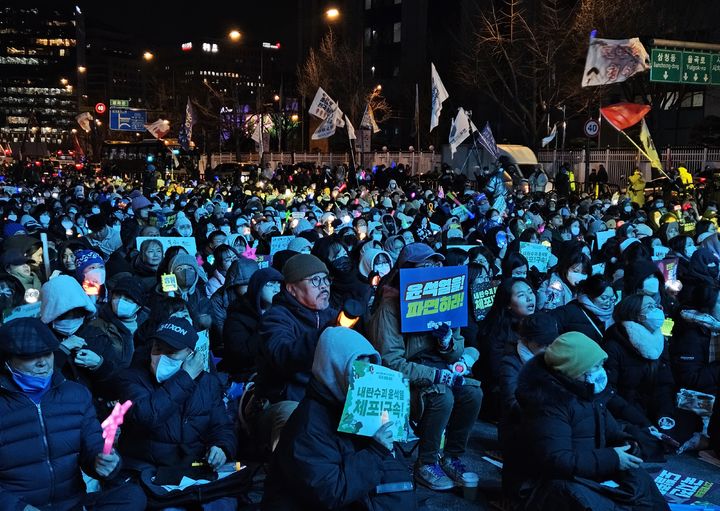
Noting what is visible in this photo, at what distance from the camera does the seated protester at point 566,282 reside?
8.17 m

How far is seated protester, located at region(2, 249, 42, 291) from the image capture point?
784 centimetres

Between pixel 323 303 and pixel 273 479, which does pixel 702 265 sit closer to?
pixel 323 303

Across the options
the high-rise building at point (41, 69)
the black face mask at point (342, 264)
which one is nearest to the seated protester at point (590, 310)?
the black face mask at point (342, 264)

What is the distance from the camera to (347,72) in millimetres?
52656

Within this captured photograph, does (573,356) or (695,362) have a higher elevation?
(573,356)

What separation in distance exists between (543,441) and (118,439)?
2.56 m

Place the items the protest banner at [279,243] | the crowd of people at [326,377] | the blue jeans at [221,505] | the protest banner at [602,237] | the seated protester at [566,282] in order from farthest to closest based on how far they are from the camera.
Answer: the protest banner at [602,237] → the protest banner at [279,243] → the seated protester at [566,282] → the blue jeans at [221,505] → the crowd of people at [326,377]

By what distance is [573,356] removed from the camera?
4.20m

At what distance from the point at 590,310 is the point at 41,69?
203873 mm

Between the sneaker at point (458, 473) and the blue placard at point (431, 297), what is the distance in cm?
99

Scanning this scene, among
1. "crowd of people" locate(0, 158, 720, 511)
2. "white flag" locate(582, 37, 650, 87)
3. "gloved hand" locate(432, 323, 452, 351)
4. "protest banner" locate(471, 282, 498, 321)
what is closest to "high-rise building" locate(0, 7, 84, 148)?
"white flag" locate(582, 37, 650, 87)

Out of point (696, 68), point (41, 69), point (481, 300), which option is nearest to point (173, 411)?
point (481, 300)

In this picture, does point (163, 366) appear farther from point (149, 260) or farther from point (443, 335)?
point (149, 260)

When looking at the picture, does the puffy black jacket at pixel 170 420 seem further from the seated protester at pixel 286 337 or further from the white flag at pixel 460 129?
the white flag at pixel 460 129
